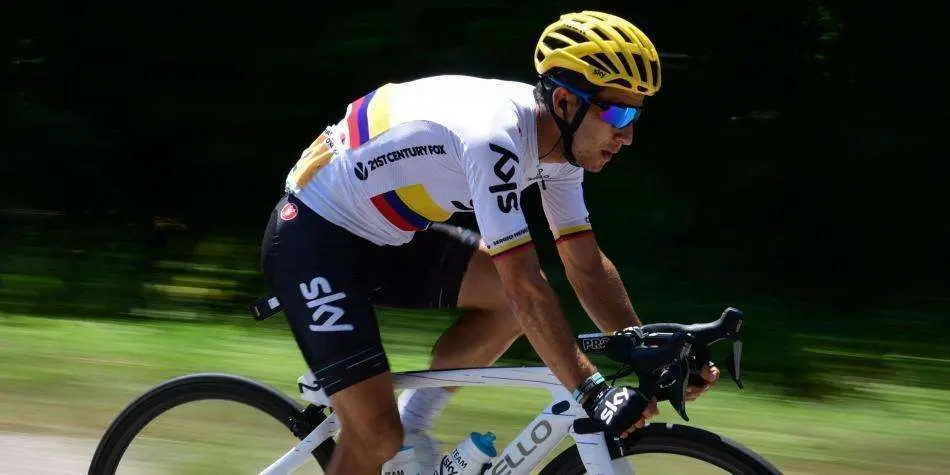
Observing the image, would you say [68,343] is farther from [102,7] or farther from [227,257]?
[102,7]

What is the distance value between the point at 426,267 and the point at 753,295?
15.9 feet

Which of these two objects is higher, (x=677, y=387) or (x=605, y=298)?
(x=677, y=387)

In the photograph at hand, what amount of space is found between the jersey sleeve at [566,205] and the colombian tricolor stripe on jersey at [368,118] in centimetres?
52

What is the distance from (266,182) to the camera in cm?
967

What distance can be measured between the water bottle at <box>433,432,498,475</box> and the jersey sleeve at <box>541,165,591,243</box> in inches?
24.7

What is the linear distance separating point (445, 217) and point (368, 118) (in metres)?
0.35

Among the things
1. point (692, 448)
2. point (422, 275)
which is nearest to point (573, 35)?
point (422, 275)

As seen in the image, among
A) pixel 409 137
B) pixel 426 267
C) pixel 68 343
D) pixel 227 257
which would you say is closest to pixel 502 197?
pixel 409 137

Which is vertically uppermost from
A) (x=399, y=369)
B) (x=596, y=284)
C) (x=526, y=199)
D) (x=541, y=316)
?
(x=541, y=316)

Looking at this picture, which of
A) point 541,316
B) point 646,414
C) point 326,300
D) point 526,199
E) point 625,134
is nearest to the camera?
point 646,414

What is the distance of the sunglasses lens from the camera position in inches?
126

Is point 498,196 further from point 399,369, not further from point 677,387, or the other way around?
point 399,369

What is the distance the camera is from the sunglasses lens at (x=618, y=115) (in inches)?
126

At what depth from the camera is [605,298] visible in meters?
3.58
